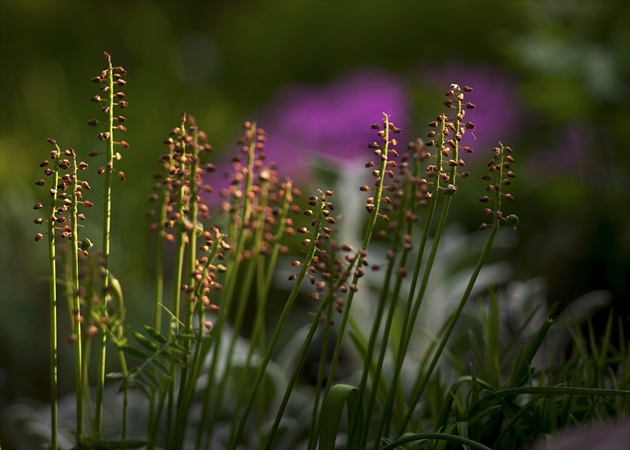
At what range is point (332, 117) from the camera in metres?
2.25

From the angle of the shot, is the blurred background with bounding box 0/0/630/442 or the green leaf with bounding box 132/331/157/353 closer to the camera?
the green leaf with bounding box 132/331/157/353

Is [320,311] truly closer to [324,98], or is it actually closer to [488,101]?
[488,101]

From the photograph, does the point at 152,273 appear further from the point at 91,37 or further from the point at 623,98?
the point at 91,37

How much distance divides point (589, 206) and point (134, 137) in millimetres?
1061

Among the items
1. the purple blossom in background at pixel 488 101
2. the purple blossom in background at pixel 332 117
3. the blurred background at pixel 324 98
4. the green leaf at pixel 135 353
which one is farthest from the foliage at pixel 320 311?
the purple blossom in background at pixel 488 101

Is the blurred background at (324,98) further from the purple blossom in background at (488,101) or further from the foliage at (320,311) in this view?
the foliage at (320,311)

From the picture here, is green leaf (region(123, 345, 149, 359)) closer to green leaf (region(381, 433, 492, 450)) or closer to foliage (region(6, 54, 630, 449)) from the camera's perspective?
foliage (region(6, 54, 630, 449))

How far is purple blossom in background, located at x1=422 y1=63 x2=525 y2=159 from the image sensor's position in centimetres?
215

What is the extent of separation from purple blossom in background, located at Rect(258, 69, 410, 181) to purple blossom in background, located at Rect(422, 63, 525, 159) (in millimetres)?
132

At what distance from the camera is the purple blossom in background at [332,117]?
2.07 metres

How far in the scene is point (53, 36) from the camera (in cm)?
312

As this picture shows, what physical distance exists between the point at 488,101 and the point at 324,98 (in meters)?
0.49

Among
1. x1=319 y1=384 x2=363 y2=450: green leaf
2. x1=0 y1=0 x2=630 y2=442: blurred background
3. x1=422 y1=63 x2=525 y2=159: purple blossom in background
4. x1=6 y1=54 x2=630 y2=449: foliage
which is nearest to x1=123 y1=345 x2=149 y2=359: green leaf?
x1=6 y1=54 x2=630 y2=449: foliage

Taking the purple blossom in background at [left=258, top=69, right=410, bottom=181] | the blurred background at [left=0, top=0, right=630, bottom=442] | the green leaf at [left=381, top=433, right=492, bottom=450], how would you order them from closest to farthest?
the green leaf at [left=381, top=433, right=492, bottom=450] < the blurred background at [left=0, top=0, right=630, bottom=442] < the purple blossom in background at [left=258, top=69, right=410, bottom=181]
